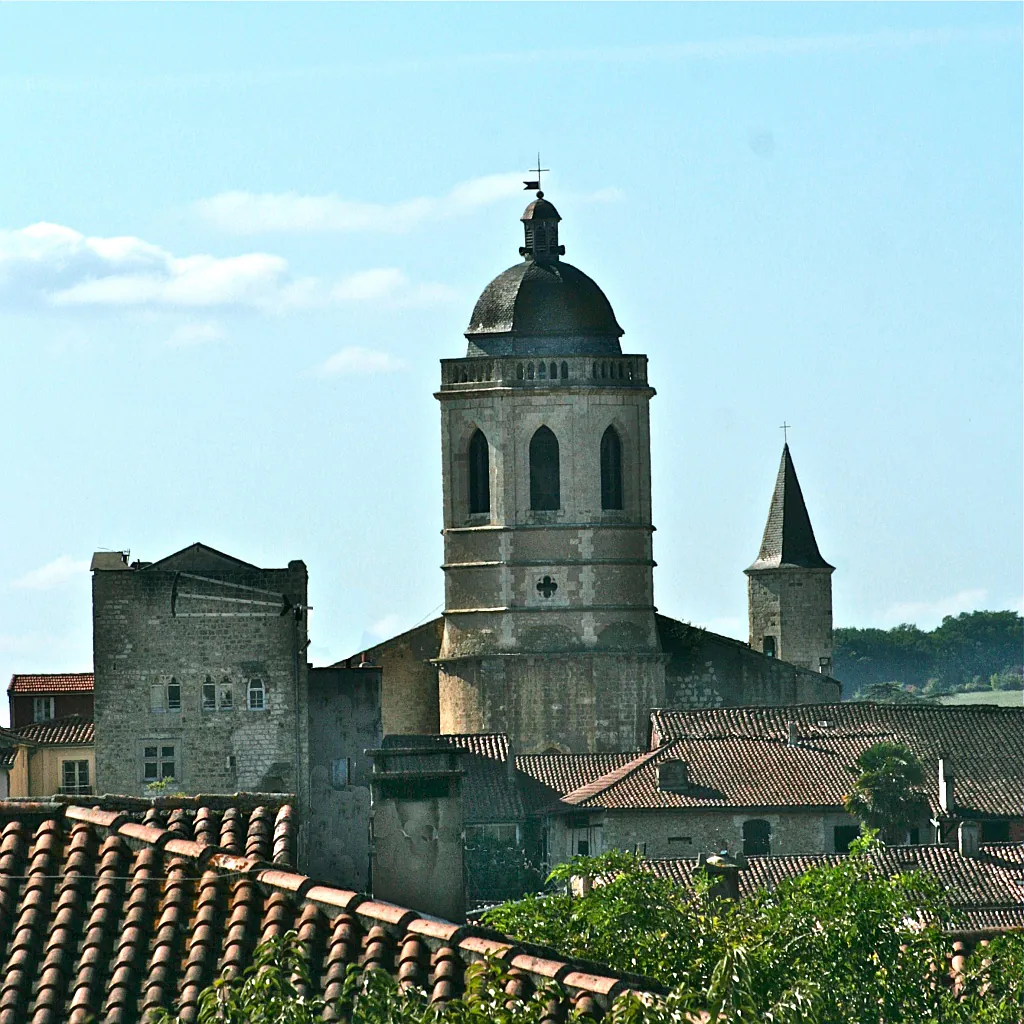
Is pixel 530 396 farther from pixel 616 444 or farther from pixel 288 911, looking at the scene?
pixel 288 911

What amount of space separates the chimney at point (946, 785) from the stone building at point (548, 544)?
6.79m

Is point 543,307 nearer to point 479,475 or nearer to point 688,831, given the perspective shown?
point 479,475

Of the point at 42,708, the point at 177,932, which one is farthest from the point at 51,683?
the point at 177,932

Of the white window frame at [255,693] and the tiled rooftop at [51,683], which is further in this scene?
the tiled rooftop at [51,683]

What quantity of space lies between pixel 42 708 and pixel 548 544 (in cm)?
1328

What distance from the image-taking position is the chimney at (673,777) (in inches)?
2825

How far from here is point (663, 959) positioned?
2212 cm

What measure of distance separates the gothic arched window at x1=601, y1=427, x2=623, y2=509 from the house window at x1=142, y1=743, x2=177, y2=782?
1955 cm

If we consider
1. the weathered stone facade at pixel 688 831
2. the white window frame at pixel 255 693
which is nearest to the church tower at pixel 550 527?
the weathered stone facade at pixel 688 831

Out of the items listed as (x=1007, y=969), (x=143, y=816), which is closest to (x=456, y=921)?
(x=143, y=816)

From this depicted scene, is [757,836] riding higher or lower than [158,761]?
lower

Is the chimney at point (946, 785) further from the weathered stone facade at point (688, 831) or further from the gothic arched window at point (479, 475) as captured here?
the gothic arched window at point (479, 475)

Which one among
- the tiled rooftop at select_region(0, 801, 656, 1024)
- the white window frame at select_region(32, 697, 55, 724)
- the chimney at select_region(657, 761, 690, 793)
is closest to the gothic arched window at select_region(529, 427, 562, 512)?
the chimney at select_region(657, 761, 690, 793)

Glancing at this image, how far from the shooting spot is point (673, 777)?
72000 millimetres
